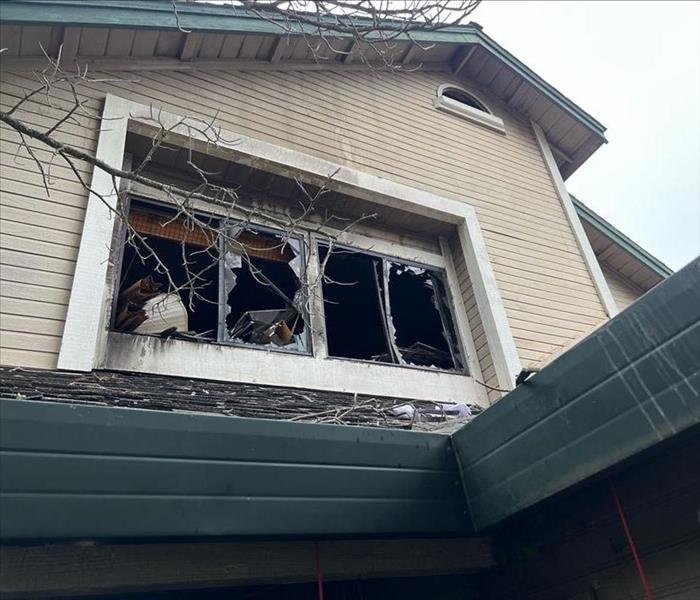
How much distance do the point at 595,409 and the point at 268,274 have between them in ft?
14.7

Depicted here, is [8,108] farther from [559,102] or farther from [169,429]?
[559,102]

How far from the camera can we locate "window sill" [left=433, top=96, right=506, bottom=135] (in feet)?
24.3

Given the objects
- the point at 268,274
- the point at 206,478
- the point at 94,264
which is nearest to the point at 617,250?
the point at 268,274

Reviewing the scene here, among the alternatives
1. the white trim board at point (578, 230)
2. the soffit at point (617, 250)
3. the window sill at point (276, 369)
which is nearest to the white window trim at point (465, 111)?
the white trim board at point (578, 230)

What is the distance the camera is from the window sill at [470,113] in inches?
291

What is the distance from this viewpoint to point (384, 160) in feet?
20.8

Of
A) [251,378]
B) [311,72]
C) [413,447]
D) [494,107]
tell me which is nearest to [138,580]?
[413,447]

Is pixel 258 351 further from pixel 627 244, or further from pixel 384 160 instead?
pixel 627 244

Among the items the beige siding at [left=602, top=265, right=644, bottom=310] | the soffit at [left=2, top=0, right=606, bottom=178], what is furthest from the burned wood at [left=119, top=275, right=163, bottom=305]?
the beige siding at [left=602, top=265, right=644, bottom=310]

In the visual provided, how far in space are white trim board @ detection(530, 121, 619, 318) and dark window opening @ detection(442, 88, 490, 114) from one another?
0.82 metres

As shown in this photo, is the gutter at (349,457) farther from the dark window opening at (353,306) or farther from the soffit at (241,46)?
the soffit at (241,46)

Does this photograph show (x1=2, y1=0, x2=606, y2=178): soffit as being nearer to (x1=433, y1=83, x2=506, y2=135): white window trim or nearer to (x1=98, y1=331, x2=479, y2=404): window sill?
(x1=433, y1=83, x2=506, y2=135): white window trim

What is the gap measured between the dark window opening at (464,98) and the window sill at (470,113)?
216 mm

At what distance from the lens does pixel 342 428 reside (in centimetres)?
266
